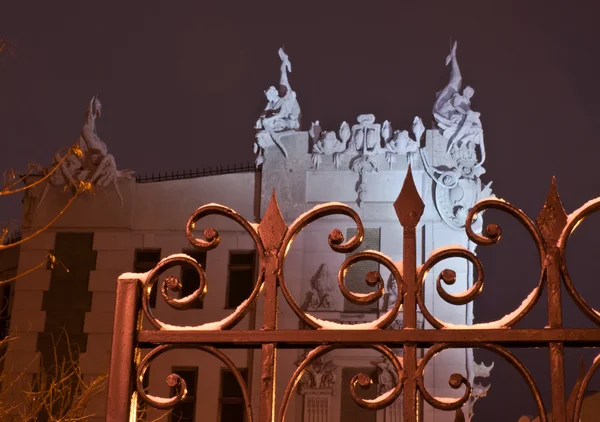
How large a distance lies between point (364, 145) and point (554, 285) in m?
16.0

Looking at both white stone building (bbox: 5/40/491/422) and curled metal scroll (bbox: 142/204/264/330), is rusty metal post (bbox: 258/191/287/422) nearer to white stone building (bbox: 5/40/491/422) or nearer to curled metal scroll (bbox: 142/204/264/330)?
curled metal scroll (bbox: 142/204/264/330)

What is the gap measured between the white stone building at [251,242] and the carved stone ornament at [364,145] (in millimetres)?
26

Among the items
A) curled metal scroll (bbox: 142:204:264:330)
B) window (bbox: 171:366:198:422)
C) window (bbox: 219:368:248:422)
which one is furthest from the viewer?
window (bbox: 171:366:198:422)

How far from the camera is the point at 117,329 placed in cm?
270

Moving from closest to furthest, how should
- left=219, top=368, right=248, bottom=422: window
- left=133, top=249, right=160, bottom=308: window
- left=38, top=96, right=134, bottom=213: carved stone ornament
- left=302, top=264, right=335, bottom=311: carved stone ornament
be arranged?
left=302, top=264, right=335, bottom=311: carved stone ornament
left=219, top=368, right=248, bottom=422: window
left=133, top=249, right=160, bottom=308: window
left=38, top=96, right=134, bottom=213: carved stone ornament

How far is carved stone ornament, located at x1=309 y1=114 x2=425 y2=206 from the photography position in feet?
59.8

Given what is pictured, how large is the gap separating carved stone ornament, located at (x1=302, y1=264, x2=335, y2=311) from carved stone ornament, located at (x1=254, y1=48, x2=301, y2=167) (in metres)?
2.67

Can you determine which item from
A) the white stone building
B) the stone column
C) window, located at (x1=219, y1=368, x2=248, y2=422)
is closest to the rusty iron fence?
the white stone building

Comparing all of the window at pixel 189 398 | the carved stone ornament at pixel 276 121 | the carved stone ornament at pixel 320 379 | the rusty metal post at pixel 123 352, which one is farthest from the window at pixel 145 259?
the rusty metal post at pixel 123 352

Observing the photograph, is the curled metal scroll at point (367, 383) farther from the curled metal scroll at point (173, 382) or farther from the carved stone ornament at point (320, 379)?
the carved stone ornament at point (320, 379)

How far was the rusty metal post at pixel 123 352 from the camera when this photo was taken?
261 centimetres

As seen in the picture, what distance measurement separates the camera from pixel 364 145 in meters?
18.4

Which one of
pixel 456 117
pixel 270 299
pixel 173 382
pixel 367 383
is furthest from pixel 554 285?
pixel 456 117

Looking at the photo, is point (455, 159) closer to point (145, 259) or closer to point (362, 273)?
point (362, 273)
